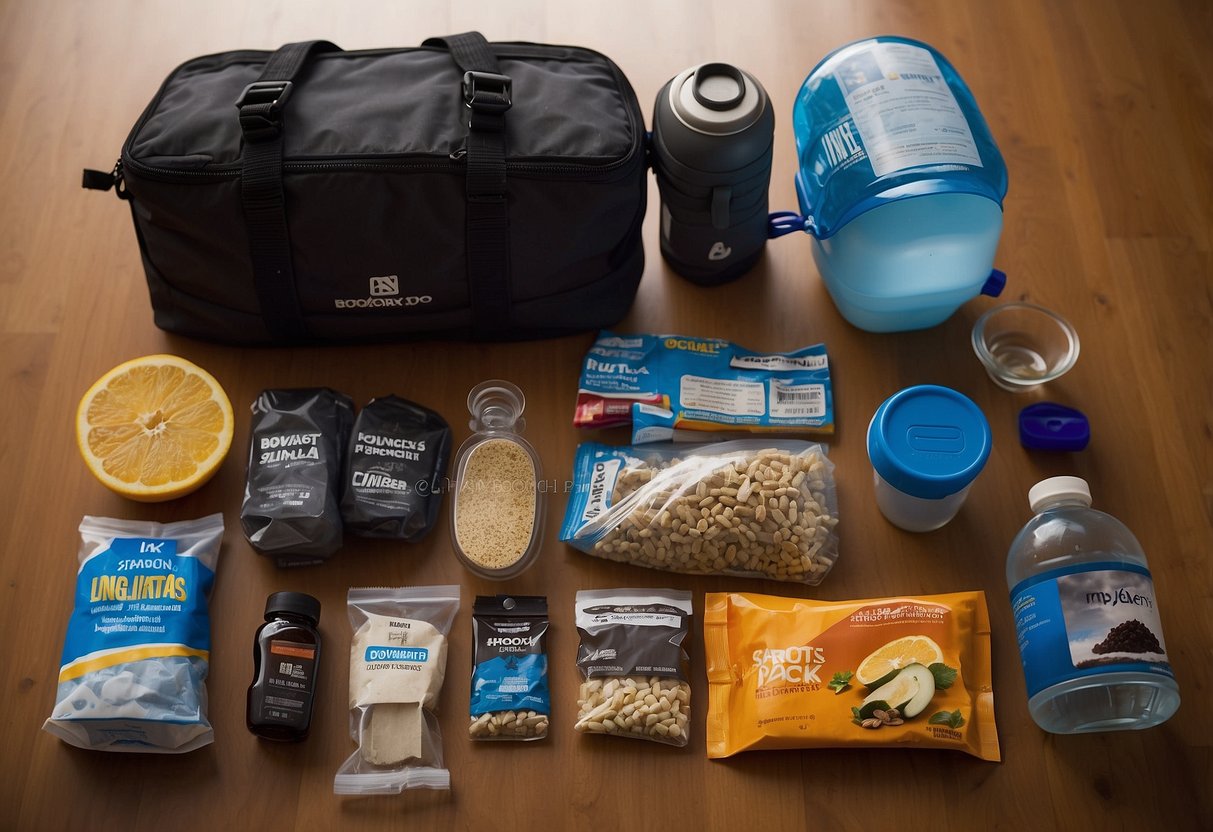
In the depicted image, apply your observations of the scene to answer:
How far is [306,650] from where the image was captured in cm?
122

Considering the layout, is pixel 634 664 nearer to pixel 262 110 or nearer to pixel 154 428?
pixel 154 428

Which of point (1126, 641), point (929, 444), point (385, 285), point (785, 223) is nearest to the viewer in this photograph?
point (1126, 641)

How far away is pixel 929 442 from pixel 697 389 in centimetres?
31

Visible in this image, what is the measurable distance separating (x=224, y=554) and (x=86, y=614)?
0.17 meters

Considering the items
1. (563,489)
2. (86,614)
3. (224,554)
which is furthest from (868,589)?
(86,614)

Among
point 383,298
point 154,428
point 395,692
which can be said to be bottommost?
point 395,692

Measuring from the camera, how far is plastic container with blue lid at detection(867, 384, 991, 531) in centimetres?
121

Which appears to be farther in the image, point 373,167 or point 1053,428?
point 1053,428

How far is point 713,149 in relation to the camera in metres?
1.28

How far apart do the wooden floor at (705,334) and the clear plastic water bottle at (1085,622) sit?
4cm

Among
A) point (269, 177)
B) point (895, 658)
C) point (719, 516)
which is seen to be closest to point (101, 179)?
point (269, 177)

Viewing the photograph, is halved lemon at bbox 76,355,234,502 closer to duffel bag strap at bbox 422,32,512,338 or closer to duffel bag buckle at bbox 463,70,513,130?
duffel bag strap at bbox 422,32,512,338

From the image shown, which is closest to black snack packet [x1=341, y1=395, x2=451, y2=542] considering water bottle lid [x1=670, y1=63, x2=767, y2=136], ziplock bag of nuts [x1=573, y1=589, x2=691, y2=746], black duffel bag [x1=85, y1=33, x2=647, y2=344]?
black duffel bag [x1=85, y1=33, x2=647, y2=344]

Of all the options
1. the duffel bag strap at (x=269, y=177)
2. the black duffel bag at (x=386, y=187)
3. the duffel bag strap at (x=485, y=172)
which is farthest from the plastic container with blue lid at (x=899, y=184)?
the duffel bag strap at (x=269, y=177)
